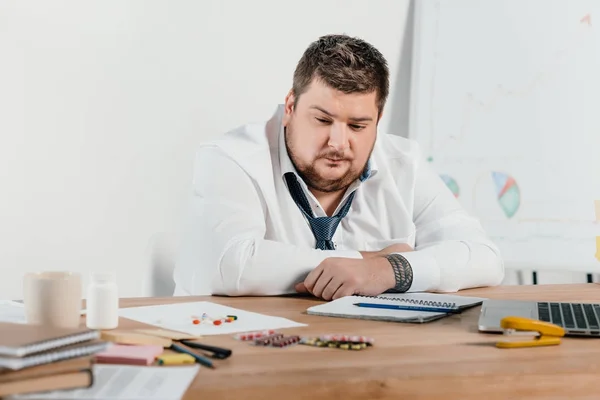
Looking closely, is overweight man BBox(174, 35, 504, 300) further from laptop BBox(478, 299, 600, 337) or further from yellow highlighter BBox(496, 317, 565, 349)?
yellow highlighter BBox(496, 317, 565, 349)

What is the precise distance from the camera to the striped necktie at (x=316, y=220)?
2264mm

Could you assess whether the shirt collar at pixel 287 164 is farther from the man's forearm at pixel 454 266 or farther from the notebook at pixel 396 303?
the notebook at pixel 396 303

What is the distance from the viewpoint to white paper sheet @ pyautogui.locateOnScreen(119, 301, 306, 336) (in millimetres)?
1292

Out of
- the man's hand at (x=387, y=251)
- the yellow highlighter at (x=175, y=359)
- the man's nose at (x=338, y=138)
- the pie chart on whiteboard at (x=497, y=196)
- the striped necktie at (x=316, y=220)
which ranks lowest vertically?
the yellow highlighter at (x=175, y=359)

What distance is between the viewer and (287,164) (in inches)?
89.4

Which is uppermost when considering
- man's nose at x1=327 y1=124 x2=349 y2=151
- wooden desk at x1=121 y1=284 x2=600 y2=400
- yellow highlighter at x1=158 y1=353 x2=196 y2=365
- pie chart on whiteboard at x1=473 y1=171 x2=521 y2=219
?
man's nose at x1=327 y1=124 x2=349 y2=151

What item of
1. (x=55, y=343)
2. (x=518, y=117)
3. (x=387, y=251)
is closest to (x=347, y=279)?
(x=387, y=251)

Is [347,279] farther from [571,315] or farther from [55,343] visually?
[55,343]

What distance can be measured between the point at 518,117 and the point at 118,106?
149 cm

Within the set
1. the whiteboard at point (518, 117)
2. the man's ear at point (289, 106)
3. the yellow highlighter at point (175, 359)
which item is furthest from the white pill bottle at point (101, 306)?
the whiteboard at point (518, 117)

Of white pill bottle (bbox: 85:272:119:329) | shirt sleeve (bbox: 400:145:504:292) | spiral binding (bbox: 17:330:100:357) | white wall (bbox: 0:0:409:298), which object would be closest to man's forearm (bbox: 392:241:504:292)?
shirt sleeve (bbox: 400:145:504:292)

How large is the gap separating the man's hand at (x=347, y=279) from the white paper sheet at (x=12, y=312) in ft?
1.90

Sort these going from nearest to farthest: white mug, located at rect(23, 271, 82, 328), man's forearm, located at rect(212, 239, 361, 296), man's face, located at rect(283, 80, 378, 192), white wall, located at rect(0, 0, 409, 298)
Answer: white mug, located at rect(23, 271, 82, 328)
man's forearm, located at rect(212, 239, 361, 296)
man's face, located at rect(283, 80, 378, 192)
white wall, located at rect(0, 0, 409, 298)

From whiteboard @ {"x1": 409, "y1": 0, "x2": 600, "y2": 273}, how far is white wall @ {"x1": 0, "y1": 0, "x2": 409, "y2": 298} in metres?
0.48
